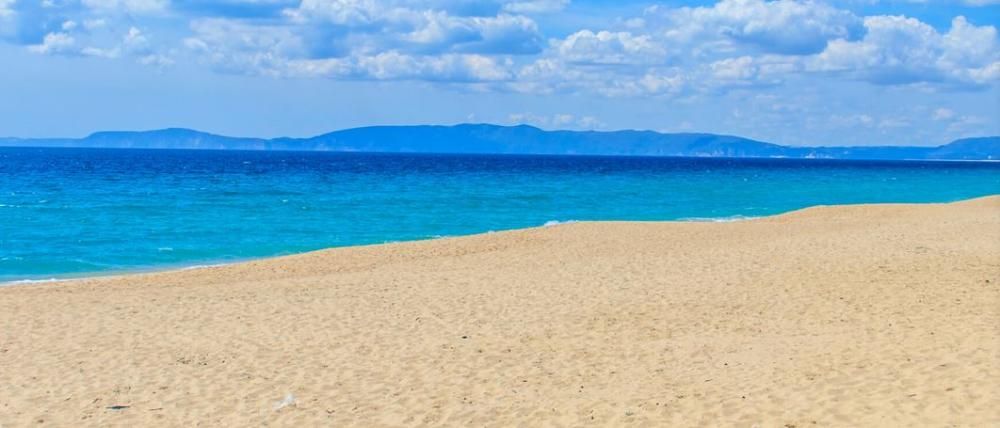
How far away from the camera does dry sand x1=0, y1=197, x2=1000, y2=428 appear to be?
29.2ft

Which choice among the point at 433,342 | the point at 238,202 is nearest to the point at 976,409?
the point at 433,342

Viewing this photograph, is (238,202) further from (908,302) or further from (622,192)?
(908,302)

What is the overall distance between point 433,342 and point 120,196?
42098 millimetres

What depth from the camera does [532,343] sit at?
1208 centimetres

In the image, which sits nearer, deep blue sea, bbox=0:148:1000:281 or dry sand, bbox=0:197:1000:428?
dry sand, bbox=0:197:1000:428

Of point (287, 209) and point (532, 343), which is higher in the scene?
point (532, 343)

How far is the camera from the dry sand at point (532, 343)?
8.91 m

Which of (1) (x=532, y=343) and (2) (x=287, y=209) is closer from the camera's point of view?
(1) (x=532, y=343)

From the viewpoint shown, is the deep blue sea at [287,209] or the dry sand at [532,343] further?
the deep blue sea at [287,209]

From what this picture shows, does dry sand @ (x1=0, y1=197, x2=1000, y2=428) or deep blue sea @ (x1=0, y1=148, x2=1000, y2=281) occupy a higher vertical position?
dry sand @ (x1=0, y1=197, x2=1000, y2=428)

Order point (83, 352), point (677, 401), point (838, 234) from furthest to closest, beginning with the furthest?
1. point (838, 234)
2. point (83, 352)
3. point (677, 401)

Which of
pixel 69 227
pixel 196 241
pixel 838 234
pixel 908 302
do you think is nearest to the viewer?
pixel 908 302

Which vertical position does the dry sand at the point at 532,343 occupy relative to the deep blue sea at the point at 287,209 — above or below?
above

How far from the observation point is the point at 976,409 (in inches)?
309
